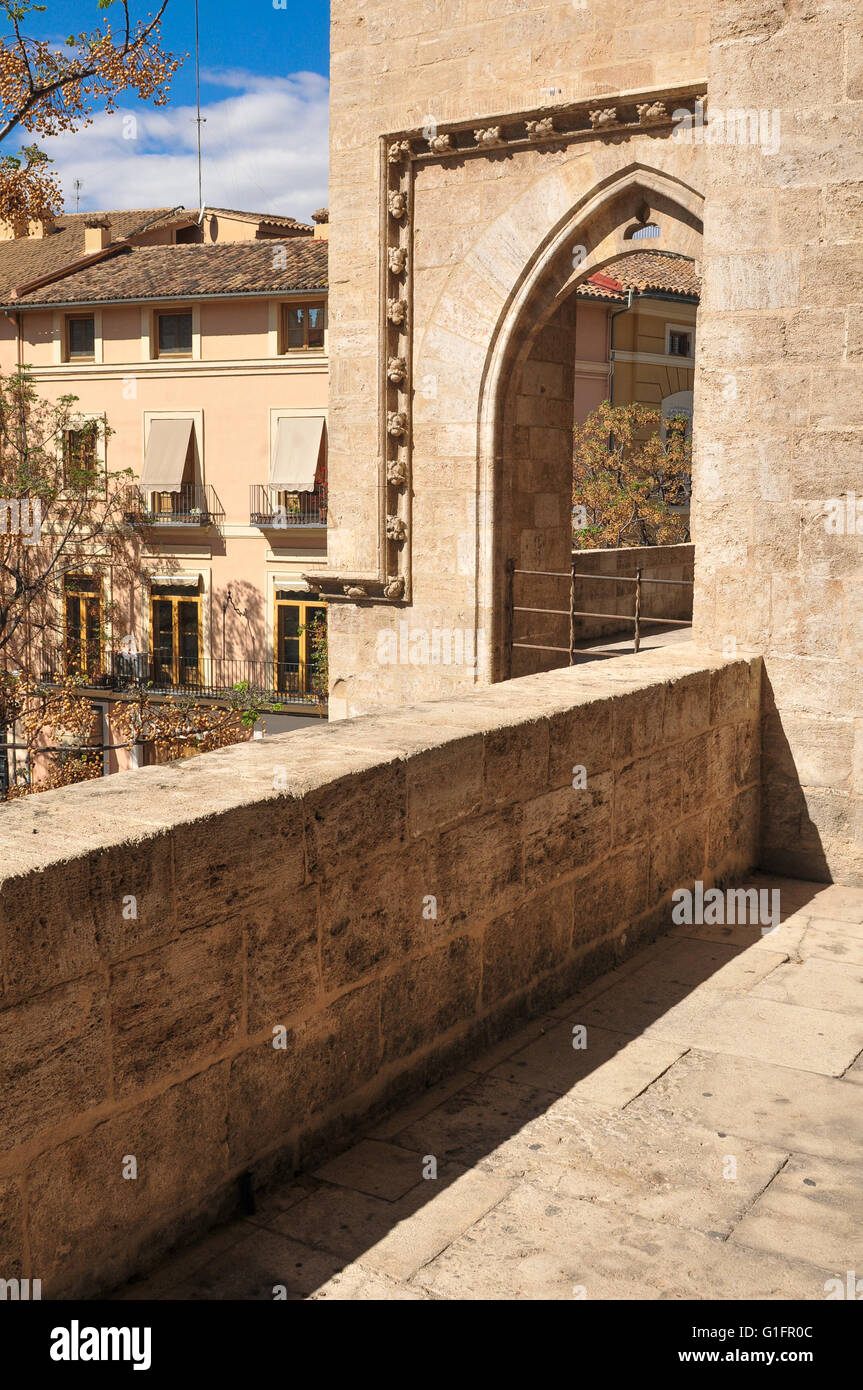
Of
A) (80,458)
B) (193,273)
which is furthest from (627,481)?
(80,458)

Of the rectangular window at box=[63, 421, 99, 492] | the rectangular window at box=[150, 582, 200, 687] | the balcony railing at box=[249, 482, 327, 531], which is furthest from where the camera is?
the rectangular window at box=[150, 582, 200, 687]

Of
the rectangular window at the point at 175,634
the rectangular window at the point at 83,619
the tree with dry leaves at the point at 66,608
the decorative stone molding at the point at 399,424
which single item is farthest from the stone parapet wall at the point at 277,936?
the rectangular window at the point at 83,619

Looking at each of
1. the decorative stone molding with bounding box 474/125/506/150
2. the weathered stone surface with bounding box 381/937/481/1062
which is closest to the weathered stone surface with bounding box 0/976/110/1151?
the weathered stone surface with bounding box 381/937/481/1062

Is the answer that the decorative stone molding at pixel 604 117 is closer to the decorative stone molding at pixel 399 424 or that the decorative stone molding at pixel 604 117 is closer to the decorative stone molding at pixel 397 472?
the decorative stone molding at pixel 399 424

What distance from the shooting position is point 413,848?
328 cm

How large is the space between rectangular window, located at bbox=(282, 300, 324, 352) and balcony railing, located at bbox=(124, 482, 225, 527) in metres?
3.63

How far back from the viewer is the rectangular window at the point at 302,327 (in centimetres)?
2734

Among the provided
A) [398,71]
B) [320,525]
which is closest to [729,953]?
[398,71]

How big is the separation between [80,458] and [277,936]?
85.7 ft

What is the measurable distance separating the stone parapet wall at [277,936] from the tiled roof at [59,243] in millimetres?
30028

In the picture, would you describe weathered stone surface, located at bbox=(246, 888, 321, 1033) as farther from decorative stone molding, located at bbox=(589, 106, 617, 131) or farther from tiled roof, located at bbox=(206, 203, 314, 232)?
tiled roof, located at bbox=(206, 203, 314, 232)

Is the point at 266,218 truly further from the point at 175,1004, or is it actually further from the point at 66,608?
the point at 175,1004

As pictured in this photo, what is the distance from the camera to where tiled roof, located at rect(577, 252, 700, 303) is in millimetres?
29469

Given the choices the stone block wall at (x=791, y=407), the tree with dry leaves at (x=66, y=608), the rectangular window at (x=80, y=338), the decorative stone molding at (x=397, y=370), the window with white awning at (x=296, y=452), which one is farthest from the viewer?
the rectangular window at (x=80, y=338)
